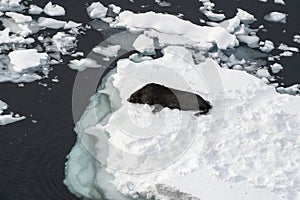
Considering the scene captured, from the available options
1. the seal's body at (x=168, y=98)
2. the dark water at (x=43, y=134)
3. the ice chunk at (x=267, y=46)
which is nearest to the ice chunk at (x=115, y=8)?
the dark water at (x=43, y=134)

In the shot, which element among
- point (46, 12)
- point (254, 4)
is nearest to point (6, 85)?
point (46, 12)

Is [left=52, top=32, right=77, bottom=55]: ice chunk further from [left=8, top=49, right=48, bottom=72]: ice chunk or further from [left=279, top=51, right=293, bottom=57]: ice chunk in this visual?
[left=279, top=51, right=293, bottom=57]: ice chunk

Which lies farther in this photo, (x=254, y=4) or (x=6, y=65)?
(x=254, y=4)

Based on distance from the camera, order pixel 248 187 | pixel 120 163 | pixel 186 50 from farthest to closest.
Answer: pixel 186 50 → pixel 120 163 → pixel 248 187

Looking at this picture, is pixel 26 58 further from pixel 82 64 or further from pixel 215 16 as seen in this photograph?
pixel 215 16

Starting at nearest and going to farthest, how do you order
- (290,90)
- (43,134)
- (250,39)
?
(43,134) → (290,90) → (250,39)

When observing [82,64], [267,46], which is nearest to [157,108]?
[82,64]

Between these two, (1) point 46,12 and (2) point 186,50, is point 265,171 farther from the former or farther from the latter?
(1) point 46,12

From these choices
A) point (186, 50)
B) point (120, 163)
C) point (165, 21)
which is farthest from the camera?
point (165, 21)
